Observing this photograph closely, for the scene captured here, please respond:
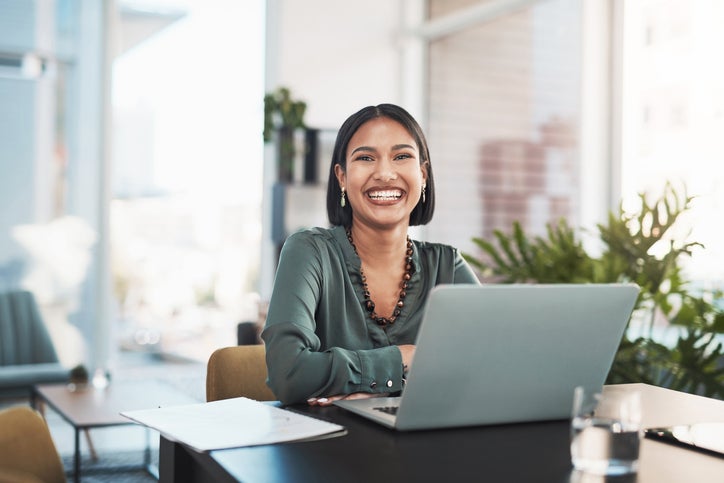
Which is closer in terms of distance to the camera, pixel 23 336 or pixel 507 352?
pixel 507 352

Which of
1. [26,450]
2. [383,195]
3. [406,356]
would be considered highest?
[383,195]

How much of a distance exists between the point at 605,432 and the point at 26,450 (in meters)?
0.92

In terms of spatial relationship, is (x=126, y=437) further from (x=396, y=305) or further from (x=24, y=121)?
(x=396, y=305)

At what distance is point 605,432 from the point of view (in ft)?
3.15

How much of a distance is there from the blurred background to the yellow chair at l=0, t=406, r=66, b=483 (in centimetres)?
413

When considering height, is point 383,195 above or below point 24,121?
below

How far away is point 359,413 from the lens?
50.1 inches

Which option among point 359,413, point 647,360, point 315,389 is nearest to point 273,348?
point 315,389

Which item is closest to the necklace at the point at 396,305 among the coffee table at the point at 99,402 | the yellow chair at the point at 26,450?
the yellow chair at the point at 26,450

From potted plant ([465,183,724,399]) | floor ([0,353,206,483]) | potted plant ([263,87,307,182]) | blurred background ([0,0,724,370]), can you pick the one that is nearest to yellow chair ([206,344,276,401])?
floor ([0,353,206,483])

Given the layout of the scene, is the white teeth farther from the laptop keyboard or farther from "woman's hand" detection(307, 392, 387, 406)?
the laptop keyboard

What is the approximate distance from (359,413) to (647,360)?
2.08 m

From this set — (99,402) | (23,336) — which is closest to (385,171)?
(99,402)

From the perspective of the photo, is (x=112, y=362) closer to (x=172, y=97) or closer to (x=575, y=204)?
(x=172, y=97)
